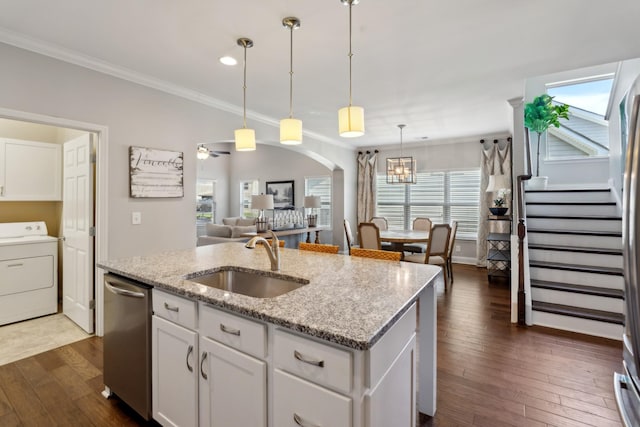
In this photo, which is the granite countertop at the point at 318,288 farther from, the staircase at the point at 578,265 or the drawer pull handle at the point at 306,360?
the staircase at the point at 578,265

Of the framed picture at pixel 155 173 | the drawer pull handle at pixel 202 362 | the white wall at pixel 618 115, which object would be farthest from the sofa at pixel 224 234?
the white wall at pixel 618 115

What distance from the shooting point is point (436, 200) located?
684cm

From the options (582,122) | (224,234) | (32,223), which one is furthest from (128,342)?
(582,122)

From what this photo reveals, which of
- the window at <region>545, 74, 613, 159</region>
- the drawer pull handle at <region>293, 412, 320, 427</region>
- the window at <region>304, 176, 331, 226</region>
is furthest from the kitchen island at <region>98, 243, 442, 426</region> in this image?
the window at <region>304, 176, 331, 226</region>

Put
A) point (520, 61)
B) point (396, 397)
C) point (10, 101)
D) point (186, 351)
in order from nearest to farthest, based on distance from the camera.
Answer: point (396, 397) → point (186, 351) → point (10, 101) → point (520, 61)

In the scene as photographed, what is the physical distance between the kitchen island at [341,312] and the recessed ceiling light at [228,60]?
1.85 m

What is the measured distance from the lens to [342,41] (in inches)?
101

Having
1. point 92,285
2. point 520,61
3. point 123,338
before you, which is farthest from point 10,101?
point 520,61

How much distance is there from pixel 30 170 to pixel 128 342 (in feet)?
10.2

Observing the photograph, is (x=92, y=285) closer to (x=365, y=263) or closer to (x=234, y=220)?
(x=365, y=263)

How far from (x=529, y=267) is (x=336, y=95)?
3138 mm

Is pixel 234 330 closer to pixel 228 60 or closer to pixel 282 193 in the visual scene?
pixel 228 60

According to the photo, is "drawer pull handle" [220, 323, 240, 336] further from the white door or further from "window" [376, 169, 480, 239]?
"window" [376, 169, 480, 239]

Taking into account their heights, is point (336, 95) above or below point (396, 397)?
above
